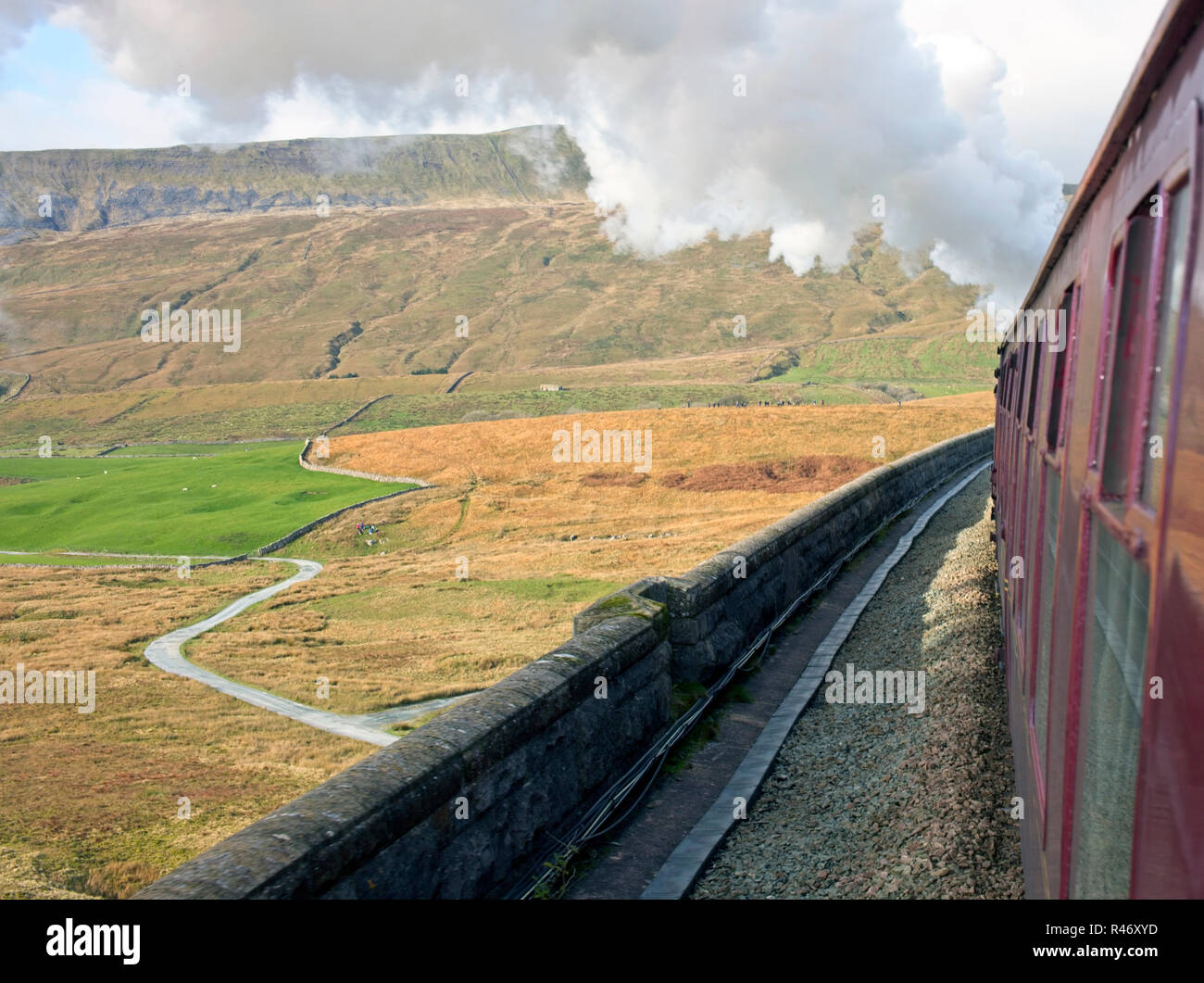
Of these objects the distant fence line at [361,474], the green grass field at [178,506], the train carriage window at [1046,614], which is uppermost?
the train carriage window at [1046,614]

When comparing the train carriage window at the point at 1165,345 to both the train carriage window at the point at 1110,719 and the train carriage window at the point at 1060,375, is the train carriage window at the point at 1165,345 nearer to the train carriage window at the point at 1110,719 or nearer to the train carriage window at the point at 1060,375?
the train carriage window at the point at 1110,719

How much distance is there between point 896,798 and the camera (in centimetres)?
652

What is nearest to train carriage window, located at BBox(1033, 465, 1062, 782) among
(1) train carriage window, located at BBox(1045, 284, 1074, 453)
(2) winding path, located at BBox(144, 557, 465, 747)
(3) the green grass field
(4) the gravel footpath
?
(1) train carriage window, located at BBox(1045, 284, 1074, 453)

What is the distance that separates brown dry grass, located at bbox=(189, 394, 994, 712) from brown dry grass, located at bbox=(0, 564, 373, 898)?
2.13 metres

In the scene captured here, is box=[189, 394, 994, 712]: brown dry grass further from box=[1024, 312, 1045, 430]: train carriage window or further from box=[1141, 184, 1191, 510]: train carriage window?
box=[1141, 184, 1191, 510]: train carriage window

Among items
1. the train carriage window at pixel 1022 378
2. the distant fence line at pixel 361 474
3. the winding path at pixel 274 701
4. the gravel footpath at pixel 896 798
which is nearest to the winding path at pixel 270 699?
the winding path at pixel 274 701

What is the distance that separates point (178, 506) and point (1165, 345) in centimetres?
6096

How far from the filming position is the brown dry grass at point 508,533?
2400 cm

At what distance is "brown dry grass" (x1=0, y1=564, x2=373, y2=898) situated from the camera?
38.4 feet

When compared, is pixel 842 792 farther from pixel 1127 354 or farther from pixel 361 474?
pixel 361 474

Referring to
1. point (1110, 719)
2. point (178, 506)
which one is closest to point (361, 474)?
point (178, 506)

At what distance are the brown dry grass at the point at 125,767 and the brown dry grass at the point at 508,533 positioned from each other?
2.13 meters

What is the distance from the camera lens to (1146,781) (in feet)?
6.59

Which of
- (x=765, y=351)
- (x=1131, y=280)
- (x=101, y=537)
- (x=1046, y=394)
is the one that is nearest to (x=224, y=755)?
(x=1046, y=394)
